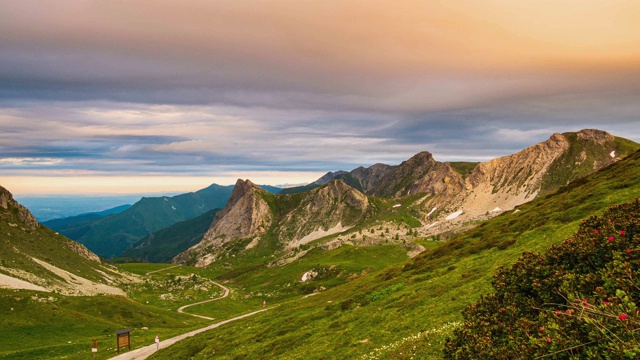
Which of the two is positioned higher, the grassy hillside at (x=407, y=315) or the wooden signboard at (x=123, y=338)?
the grassy hillside at (x=407, y=315)

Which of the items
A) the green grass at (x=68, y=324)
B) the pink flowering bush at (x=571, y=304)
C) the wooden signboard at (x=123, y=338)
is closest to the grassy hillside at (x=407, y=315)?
the pink flowering bush at (x=571, y=304)

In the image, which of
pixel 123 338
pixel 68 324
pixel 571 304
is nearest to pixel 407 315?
pixel 571 304

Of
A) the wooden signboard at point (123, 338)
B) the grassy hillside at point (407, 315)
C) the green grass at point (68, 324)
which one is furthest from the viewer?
the green grass at point (68, 324)

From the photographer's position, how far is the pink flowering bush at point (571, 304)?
10.1 meters

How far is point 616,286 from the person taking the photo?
12.3 m

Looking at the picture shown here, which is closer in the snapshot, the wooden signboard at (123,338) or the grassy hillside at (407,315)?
the grassy hillside at (407,315)

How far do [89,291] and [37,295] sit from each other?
73474 millimetres

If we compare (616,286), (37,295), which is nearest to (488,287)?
(616,286)

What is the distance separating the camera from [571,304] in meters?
11.6

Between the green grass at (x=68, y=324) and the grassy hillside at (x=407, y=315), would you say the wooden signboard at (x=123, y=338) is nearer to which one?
the green grass at (x=68, y=324)

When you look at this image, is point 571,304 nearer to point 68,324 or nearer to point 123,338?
point 123,338

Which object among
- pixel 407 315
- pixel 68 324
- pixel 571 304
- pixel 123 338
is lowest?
pixel 68 324

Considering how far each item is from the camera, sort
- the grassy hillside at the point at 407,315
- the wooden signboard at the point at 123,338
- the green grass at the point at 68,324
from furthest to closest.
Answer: the green grass at the point at 68,324, the wooden signboard at the point at 123,338, the grassy hillside at the point at 407,315

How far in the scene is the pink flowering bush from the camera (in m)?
10.1
